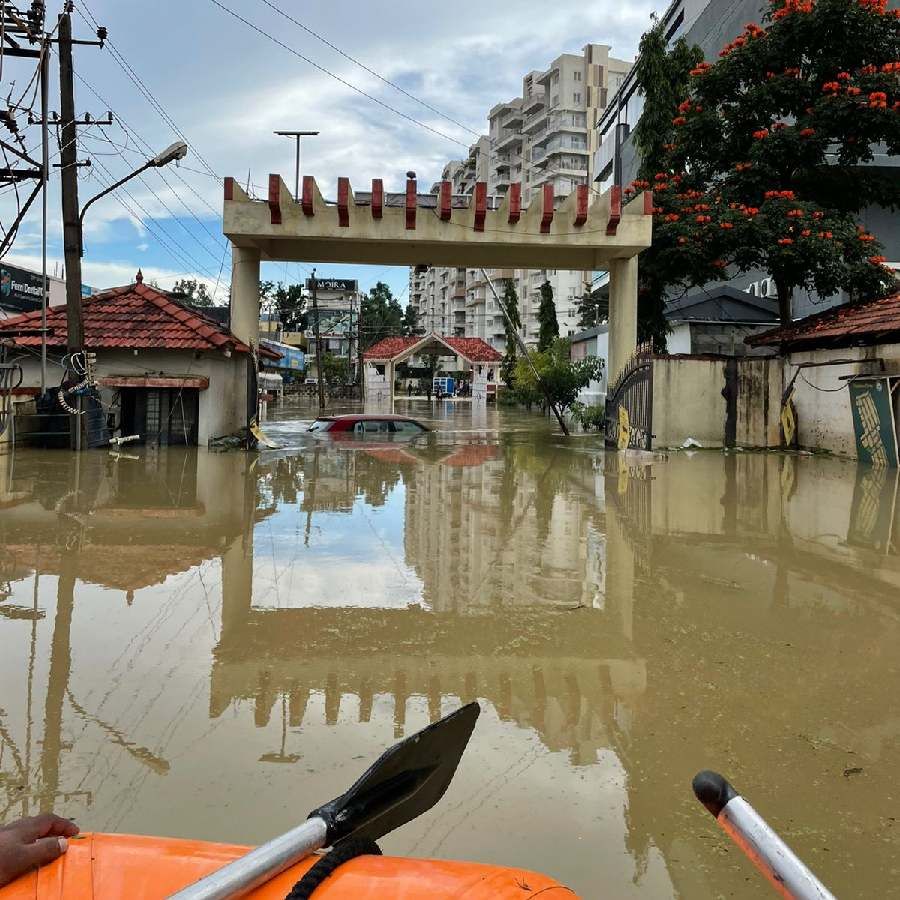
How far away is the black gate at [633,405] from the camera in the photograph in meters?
17.2

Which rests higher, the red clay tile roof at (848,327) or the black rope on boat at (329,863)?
the red clay tile roof at (848,327)

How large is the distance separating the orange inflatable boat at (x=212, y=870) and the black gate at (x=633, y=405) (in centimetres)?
1585

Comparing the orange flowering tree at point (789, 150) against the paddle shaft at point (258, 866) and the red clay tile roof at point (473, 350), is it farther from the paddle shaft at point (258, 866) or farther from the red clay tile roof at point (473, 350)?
the red clay tile roof at point (473, 350)

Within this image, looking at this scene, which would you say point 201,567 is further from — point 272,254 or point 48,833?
point 272,254

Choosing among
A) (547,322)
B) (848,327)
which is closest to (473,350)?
(547,322)

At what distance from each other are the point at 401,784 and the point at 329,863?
467 mm

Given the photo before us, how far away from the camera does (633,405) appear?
1800 centimetres

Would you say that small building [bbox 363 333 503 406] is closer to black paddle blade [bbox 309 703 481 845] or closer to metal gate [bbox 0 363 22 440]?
metal gate [bbox 0 363 22 440]

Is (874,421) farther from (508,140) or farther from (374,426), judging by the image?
(508,140)

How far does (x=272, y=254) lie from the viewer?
19.2 metres

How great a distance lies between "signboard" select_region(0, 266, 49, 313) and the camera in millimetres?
37812

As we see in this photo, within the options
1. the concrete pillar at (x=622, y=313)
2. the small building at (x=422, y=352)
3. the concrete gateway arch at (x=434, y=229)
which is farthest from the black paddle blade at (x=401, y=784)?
the small building at (x=422, y=352)

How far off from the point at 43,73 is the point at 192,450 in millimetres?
7552

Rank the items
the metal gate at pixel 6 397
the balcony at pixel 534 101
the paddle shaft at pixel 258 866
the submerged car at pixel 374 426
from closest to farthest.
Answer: the paddle shaft at pixel 258 866, the metal gate at pixel 6 397, the submerged car at pixel 374 426, the balcony at pixel 534 101
